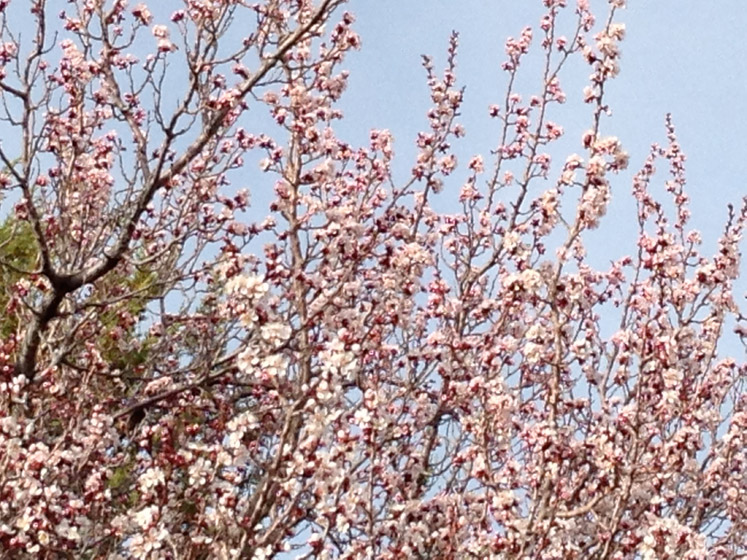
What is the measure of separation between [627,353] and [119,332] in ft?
13.0

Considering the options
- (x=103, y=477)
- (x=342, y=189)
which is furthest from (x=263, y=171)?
(x=103, y=477)

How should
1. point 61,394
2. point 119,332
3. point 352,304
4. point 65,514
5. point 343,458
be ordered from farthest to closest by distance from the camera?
point 352,304 → point 119,332 → point 61,394 → point 65,514 → point 343,458

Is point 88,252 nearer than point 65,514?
No

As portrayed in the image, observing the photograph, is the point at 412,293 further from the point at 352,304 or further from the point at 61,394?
the point at 61,394

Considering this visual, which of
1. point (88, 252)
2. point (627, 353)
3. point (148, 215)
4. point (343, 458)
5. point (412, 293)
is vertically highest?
point (148, 215)

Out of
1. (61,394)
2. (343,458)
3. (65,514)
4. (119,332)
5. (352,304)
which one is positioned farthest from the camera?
(352,304)

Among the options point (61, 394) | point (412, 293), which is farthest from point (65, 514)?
point (412, 293)

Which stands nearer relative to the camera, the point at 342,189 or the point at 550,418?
the point at 550,418

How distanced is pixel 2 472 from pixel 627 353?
4.50 meters

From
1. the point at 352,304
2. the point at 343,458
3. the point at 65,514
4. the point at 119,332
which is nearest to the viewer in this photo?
the point at 343,458

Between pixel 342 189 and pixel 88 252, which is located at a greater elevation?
pixel 342 189

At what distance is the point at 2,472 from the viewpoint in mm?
Result: 6230

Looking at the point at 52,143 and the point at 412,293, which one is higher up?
the point at 52,143

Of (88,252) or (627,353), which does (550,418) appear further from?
(88,252)
